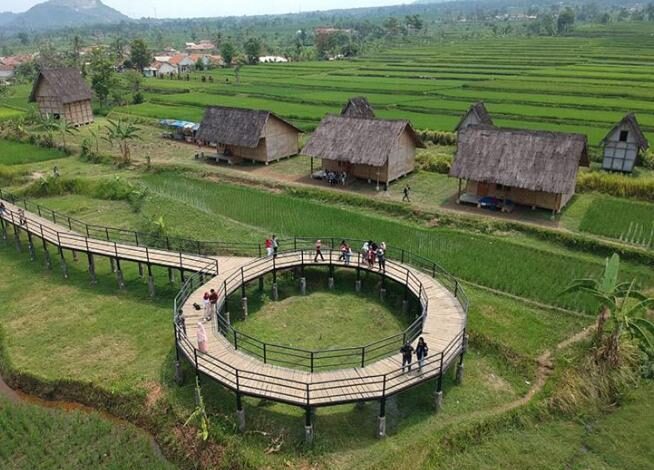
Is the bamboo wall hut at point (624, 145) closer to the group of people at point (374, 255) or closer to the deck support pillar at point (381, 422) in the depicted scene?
the group of people at point (374, 255)

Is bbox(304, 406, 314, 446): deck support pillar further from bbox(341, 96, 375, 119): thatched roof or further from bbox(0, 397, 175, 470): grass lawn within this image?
bbox(341, 96, 375, 119): thatched roof

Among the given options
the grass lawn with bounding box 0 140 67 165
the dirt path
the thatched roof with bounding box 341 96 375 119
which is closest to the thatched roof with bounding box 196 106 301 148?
the thatched roof with bounding box 341 96 375 119

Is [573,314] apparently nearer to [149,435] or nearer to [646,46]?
[149,435]

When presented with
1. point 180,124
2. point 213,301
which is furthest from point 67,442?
point 180,124

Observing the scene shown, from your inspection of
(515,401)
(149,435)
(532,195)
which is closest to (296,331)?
(149,435)

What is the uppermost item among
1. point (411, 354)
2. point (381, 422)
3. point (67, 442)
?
point (411, 354)

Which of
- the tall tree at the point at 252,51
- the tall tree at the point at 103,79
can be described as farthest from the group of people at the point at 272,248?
the tall tree at the point at 252,51

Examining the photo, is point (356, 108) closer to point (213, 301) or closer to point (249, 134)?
point (249, 134)
